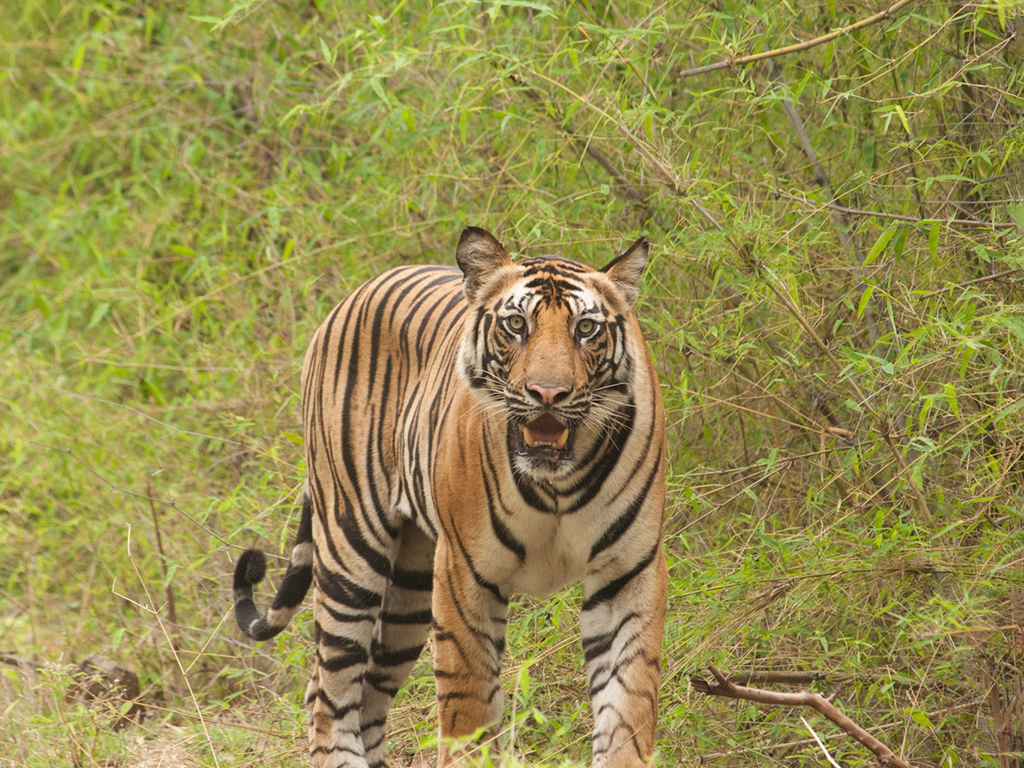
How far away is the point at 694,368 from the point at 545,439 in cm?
132

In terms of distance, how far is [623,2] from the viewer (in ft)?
14.4

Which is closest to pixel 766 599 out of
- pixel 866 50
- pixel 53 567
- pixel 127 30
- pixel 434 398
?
pixel 434 398

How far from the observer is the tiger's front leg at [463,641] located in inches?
123

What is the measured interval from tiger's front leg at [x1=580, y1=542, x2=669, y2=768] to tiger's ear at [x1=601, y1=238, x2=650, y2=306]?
1.94ft

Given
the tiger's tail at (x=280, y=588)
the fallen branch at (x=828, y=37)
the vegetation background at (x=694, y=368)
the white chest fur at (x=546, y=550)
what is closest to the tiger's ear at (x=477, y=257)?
the white chest fur at (x=546, y=550)

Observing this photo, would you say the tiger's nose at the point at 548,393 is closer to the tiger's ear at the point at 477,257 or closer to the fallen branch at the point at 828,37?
the tiger's ear at the point at 477,257

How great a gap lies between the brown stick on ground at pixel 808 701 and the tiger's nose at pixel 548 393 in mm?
646

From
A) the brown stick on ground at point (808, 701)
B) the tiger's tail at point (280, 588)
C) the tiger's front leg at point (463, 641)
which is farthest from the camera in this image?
the tiger's tail at point (280, 588)

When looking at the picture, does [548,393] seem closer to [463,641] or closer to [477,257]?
[477,257]

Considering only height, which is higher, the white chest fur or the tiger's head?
the tiger's head

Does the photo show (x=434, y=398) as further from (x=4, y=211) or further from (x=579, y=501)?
(x=4, y=211)

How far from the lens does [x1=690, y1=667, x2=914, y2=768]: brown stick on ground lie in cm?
274

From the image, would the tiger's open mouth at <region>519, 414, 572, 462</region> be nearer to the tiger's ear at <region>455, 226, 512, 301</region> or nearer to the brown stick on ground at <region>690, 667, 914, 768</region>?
the tiger's ear at <region>455, 226, 512, 301</region>

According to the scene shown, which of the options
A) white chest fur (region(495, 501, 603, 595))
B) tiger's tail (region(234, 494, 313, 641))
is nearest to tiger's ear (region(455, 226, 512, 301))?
white chest fur (region(495, 501, 603, 595))
